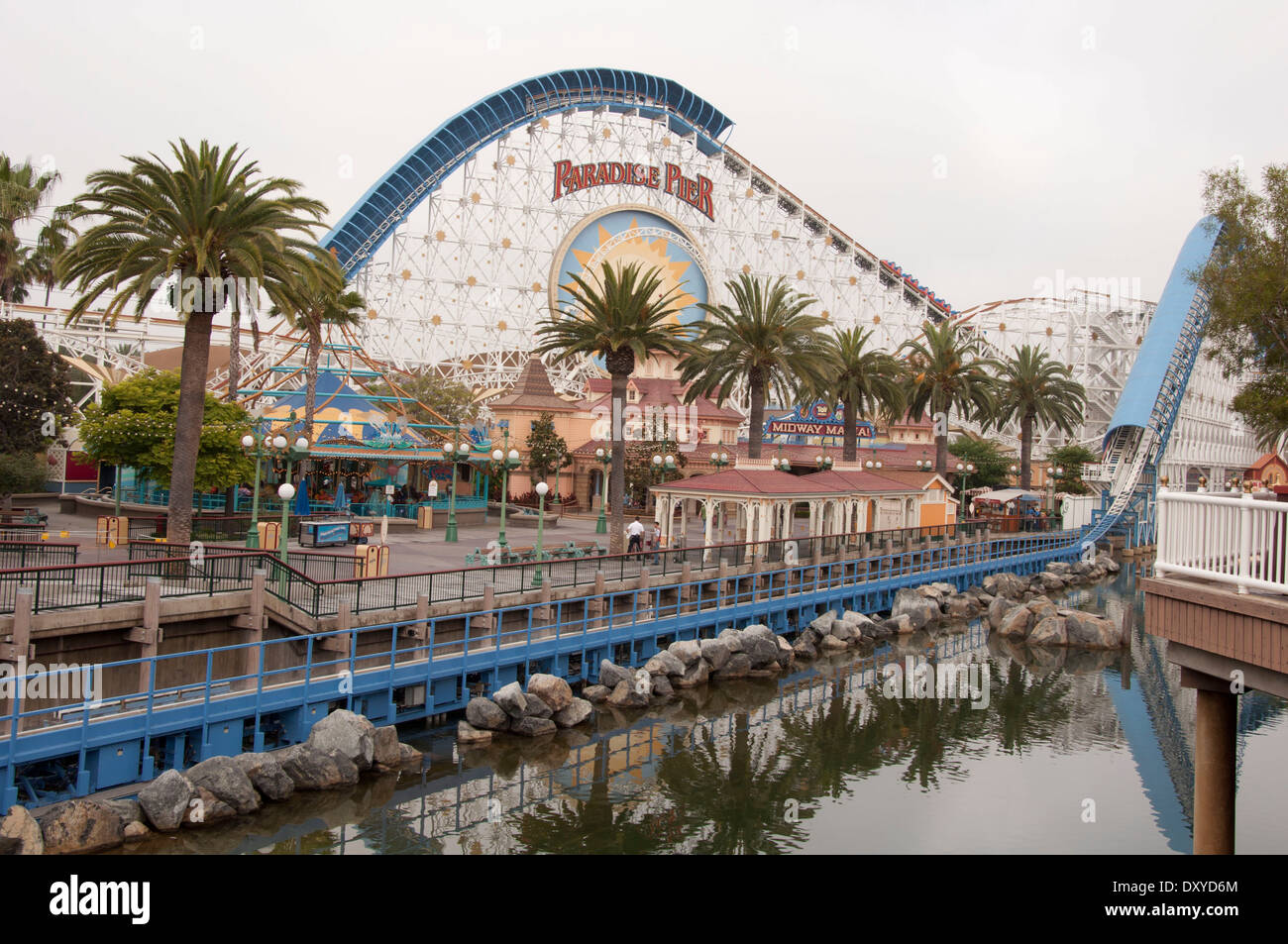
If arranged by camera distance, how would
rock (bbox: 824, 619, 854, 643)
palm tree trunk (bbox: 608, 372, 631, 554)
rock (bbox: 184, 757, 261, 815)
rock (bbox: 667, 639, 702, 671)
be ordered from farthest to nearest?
1. palm tree trunk (bbox: 608, 372, 631, 554)
2. rock (bbox: 824, 619, 854, 643)
3. rock (bbox: 667, 639, 702, 671)
4. rock (bbox: 184, 757, 261, 815)

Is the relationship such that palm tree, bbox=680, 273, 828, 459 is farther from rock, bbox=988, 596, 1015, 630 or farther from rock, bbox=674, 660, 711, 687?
rock, bbox=674, 660, 711, 687

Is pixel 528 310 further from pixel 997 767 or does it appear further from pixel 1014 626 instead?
pixel 997 767

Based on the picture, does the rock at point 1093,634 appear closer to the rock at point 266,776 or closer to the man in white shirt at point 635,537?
the man in white shirt at point 635,537

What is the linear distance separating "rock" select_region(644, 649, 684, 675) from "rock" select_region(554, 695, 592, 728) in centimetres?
271

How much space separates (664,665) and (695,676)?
108cm

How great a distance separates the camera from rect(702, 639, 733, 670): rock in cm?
2519

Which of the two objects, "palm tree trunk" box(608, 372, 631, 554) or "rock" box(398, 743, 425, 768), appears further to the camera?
"palm tree trunk" box(608, 372, 631, 554)

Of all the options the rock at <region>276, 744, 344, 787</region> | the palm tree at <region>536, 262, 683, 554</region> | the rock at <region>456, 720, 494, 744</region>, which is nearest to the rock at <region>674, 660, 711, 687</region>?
the rock at <region>456, 720, 494, 744</region>

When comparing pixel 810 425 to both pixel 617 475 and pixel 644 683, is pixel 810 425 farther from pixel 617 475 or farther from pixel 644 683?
pixel 644 683

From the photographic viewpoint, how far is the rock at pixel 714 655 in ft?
82.6

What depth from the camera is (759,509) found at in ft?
111

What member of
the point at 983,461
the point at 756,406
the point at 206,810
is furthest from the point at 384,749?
the point at 983,461

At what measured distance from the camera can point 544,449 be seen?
50375 millimetres
